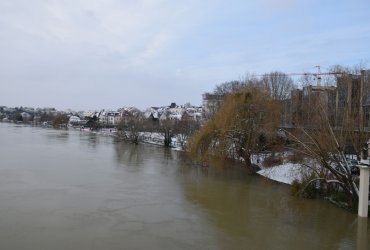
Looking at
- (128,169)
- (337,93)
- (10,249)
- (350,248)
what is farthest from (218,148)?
(10,249)

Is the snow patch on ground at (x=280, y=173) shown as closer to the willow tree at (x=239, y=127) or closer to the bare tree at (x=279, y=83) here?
the willow tree at (x=239, y=127)

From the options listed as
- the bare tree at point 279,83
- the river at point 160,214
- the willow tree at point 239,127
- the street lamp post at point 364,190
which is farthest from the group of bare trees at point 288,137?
the bare tree at point 279,83

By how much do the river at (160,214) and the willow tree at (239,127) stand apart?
234 cm

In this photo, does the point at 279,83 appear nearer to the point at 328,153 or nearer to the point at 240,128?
the point at 240,128

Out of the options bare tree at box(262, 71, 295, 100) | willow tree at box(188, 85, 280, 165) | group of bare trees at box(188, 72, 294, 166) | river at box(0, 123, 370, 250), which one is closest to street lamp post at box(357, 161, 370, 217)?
river at box(0, 123, 370, 250)

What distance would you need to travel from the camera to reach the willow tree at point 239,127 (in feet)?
87.1

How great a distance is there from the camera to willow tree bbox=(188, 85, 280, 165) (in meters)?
26.6

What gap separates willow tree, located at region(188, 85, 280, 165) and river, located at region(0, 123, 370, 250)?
2.34 meters

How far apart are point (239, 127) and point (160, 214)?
12839 millimetres

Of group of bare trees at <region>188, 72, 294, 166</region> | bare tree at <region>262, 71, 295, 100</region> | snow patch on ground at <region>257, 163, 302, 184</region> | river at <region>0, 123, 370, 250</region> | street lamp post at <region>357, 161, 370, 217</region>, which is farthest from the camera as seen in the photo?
bare tree at <region>262, 71, 295, 100</region>

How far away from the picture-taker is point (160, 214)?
50.9 feet

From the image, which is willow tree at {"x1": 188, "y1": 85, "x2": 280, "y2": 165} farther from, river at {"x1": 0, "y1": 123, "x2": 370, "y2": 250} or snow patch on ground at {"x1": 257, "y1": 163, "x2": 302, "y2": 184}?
river at {"x1": 0, "y1": 123, "x2": 370, "y2": 250}

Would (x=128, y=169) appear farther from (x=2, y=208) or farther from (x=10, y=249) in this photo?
(x=10, y=249)

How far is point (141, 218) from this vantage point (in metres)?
14.8
